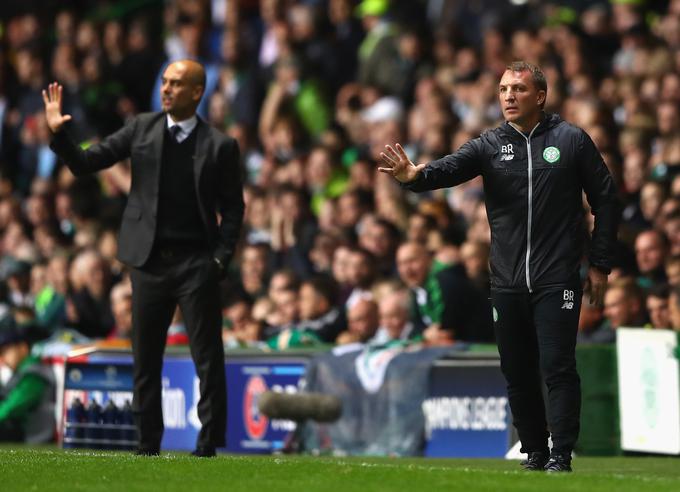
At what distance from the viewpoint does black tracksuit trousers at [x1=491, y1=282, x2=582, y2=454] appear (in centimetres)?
905

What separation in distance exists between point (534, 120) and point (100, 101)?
14154 mm

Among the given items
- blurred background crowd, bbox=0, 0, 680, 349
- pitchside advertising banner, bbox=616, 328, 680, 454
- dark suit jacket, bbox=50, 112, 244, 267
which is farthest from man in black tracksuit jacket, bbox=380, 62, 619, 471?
blurred background crowd, bbox=0, 0, 680, 349

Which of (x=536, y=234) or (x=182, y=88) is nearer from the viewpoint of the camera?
(x=536, y=234)

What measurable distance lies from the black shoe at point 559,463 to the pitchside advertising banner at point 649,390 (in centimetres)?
338

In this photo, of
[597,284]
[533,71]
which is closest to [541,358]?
[597,284]

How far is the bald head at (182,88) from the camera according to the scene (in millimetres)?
10789

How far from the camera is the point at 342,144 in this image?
18.5 meters

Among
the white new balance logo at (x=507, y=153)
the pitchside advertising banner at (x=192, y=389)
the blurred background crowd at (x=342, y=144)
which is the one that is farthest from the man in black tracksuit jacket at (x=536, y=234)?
the pitchside advertising banner at (x=192, y=389)

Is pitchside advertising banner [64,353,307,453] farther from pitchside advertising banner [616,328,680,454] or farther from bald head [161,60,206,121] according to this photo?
bald head [161,60,206,121]

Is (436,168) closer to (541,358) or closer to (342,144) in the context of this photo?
(541,358)

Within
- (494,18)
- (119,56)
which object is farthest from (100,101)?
(494,18)

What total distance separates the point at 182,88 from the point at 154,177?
0.62m

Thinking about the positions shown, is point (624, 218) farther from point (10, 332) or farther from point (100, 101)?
point (100, 101)

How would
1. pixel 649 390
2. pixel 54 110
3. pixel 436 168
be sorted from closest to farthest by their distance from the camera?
pixel 436 168, pixel 54 110, pixel 649 390
